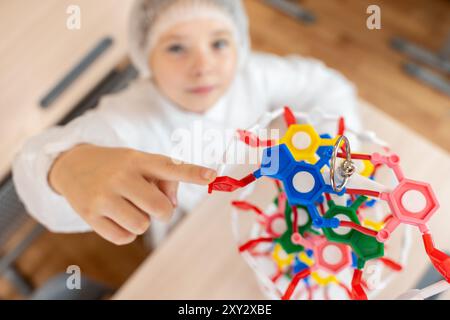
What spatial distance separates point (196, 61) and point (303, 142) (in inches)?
10.5

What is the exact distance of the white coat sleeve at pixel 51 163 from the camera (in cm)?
45

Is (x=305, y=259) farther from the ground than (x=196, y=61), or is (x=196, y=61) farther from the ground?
(x=196, y=61)

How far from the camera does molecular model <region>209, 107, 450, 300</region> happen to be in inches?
11.7

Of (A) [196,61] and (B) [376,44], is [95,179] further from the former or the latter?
(B) [376,44]

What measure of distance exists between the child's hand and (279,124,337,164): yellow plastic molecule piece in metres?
0.06

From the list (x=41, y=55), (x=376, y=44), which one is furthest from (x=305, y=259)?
(x=376, y=44)

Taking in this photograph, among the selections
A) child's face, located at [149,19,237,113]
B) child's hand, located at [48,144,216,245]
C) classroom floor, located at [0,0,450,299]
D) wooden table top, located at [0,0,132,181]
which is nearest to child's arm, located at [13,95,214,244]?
child's hand, located at [48,144,216,245]

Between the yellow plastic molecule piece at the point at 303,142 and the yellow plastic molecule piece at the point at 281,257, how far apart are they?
6.4 inches

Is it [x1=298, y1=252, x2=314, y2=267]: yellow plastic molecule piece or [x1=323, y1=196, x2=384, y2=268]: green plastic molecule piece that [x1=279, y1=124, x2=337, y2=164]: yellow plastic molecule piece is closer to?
[x1=323, y1=196, x2=384, y2=268]: green plastic molecule piece

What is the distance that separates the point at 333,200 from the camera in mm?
343

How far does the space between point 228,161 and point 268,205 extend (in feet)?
0.55

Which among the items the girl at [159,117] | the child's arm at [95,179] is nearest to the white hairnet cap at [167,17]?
the girl at [159,117]
